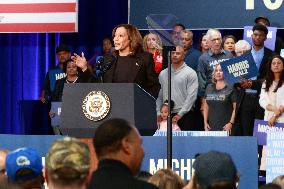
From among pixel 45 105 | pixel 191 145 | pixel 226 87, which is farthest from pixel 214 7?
pixel 191 145

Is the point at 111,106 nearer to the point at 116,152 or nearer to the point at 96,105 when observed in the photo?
the point at 96,105

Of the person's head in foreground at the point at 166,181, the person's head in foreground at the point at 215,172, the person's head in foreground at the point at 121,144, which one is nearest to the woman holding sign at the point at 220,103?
the person's head in foreground at the point at 166,181

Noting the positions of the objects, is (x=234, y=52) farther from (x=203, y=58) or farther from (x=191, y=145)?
(x=191, y=145)

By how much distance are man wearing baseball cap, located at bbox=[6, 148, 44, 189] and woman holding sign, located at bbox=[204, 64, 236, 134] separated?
6952mm

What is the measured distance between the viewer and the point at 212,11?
39.9 feet

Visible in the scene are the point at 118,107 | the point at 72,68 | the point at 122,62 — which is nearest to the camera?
the point at 118,107

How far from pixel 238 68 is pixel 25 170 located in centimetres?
652

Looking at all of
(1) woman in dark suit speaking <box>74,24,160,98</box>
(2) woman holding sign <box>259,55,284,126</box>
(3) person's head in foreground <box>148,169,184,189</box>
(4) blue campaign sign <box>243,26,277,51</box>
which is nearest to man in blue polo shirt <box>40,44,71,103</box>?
(4) blue campaign sign <box>243,26,277,51</box>

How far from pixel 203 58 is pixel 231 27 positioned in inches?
48.3

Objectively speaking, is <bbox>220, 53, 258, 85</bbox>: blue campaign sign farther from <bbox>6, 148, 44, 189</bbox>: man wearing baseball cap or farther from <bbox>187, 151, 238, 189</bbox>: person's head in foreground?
<bbox>6, 148, 44, 189</bbox>: man wearing baseball cap

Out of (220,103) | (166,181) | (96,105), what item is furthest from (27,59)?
(166,181)

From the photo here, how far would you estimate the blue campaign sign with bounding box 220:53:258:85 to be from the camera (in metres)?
9.88

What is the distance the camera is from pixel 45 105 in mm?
13883

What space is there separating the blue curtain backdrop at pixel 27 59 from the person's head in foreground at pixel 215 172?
10.8 meters
